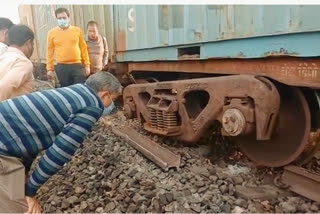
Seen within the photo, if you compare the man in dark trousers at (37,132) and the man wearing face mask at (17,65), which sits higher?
the man wearing face mask at (17,65)

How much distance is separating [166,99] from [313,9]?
1902 mm

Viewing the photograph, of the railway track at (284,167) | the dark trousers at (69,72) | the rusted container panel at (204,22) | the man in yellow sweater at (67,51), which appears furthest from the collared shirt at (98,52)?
the railway track at (284,167)

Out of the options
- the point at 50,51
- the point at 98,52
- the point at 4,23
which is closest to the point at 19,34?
the point at 4,23

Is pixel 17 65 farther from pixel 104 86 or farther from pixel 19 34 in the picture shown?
pixel 104 86

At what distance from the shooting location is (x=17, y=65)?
3.00 meters

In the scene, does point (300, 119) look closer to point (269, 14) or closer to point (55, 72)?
point (269, 14)

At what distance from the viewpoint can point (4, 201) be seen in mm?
2256

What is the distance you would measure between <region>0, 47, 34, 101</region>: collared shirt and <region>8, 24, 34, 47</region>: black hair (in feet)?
0.28

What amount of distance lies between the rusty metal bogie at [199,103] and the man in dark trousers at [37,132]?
3.89ft

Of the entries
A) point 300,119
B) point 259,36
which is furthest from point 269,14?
point 300,119

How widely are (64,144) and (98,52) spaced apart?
4276 mm

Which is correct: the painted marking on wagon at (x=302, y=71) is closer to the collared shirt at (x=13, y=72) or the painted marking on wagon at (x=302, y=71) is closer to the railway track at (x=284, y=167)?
the railway track at (x=284, y=167)

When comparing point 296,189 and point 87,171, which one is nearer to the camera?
point 296,189

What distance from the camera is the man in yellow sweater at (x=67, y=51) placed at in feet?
18.7
